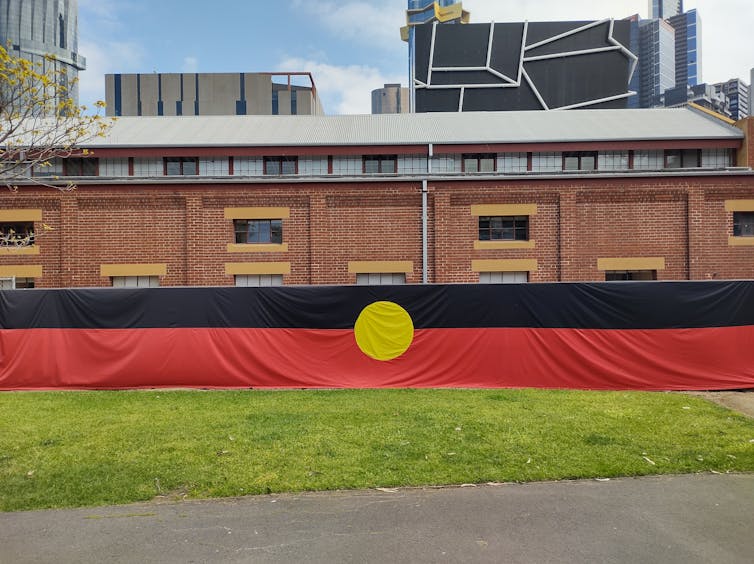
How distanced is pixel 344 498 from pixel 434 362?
6.14 meters

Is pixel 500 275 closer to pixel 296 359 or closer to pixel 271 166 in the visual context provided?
pixel 296 359

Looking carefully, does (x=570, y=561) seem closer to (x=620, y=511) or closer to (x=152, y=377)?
(x=620, y=511)

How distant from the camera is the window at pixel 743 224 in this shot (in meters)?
19.8

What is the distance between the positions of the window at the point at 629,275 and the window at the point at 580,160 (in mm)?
6961

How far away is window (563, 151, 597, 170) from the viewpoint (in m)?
24.8

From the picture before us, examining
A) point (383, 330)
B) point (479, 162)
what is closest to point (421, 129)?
point (479, 162)

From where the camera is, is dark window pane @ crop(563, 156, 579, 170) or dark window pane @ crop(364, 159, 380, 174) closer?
dark window pane @ crop(563, 156, 579, 170)

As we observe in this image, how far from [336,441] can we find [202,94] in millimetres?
108225

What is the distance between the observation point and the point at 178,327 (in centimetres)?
1157

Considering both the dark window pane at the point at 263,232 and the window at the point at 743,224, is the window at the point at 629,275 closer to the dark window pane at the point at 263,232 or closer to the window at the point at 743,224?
the window at the point at 743,224

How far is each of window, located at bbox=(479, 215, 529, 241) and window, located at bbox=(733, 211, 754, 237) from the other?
795 cm

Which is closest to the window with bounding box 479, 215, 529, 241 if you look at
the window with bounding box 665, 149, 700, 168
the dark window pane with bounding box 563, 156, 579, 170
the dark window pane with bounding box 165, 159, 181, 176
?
the dark window pane with bounding box 563, 156, 579, 170

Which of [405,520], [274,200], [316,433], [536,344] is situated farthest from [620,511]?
[274,200]

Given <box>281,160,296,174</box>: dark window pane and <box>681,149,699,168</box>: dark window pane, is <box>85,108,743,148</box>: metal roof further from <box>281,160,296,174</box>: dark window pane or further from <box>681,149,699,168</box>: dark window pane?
<box>281,160,296,174</box>: dark window pane
